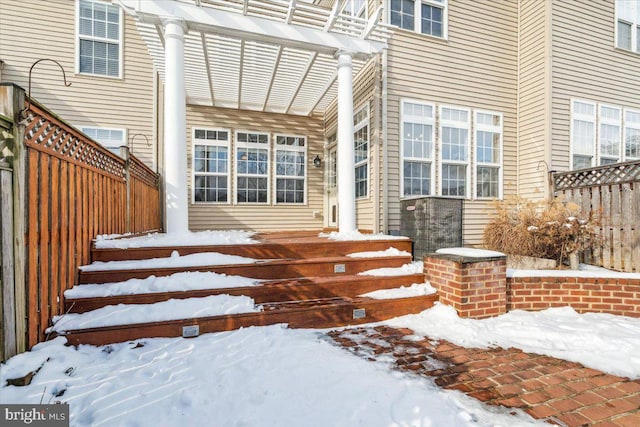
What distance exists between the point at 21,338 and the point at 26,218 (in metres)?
0.73

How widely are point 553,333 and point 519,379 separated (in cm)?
95

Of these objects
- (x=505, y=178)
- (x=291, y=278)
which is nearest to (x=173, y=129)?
(x=291, y=278)

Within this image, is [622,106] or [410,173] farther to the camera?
[622,106]

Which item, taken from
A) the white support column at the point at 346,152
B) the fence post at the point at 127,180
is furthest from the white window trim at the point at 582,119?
the fence post at the point at 127,180

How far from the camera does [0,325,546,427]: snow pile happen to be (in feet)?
4.71

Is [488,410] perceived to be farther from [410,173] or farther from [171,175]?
[410,173]

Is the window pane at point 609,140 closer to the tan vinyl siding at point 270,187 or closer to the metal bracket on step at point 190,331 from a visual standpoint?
the tan vinyl siding at point 270,187

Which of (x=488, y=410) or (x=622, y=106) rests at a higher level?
(x=622, y=106)

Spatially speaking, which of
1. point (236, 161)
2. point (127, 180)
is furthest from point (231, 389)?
point (236, 161)

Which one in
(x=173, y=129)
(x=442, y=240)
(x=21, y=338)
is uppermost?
(x=173, y=129)

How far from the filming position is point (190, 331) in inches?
90.3

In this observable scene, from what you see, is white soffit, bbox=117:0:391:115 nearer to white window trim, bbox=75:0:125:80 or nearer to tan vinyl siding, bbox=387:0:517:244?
tan vinyl siding, bbox=387:0:517:244

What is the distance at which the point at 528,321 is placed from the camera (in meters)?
2.76

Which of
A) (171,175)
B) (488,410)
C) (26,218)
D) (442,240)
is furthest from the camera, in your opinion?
(442,240)
